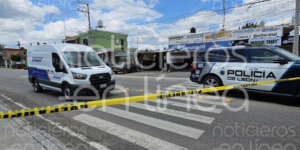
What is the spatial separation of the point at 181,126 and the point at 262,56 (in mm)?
4053

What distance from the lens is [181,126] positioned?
3.88 meters

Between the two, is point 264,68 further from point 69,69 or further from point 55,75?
point 55,75

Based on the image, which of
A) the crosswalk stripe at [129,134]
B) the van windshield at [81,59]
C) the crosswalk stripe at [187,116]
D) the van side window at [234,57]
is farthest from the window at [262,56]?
the van windshield at [81,59]

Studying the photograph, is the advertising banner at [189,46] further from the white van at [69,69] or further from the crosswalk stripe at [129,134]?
the crosswalk stripe at [129,134]

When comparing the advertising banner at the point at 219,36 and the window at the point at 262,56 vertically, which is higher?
the advertising banner at the point at 219,36

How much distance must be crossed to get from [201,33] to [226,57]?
46.3ft

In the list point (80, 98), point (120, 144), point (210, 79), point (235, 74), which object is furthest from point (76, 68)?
point (235, 74)

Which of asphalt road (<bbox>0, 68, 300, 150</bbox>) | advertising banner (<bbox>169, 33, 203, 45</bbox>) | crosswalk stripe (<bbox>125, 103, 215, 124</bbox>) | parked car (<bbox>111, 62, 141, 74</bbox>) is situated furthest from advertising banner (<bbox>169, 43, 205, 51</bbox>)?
crosswalk stripe (<bbox>125, 103, 215, 124</bbox>)

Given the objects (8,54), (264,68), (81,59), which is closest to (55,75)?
(81,59)

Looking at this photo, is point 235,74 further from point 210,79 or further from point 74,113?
point 74,113

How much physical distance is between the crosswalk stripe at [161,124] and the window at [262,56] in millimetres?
3809

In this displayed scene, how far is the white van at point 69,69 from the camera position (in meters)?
6.19

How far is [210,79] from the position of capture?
6.95 m

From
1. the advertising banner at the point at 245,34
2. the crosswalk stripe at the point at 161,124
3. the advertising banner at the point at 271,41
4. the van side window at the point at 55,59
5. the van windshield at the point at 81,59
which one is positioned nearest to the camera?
the crosswalk stripe at the point at 161,124
